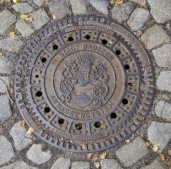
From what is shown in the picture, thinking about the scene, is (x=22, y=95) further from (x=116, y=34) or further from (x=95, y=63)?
(x=116, y=34)

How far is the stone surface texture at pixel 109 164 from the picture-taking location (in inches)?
85.5

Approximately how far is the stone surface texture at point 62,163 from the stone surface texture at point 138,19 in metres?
1.97

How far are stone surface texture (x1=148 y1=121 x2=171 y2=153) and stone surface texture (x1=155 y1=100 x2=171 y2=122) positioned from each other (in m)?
0.11

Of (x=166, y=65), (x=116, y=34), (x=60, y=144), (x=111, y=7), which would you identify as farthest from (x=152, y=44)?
(x=60, y=144)

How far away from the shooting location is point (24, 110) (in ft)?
7.72

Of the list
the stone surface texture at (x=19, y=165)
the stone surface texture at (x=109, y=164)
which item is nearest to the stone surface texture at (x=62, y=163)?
the stone surface texture at (x=19, y=165)

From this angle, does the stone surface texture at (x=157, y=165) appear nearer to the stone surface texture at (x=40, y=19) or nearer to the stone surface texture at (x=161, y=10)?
the stone surface texture at (x=161, y=10)

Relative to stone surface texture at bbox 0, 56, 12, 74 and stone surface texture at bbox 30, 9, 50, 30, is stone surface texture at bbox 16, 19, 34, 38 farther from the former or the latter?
stone surface texture at bbox 0, 56, 12, 74

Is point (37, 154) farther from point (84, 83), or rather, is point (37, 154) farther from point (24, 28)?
point (24, 28)

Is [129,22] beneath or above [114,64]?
above

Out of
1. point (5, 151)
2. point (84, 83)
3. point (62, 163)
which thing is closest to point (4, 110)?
point (5, 151)

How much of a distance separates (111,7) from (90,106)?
4.72 feet

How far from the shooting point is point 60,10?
2.53 m

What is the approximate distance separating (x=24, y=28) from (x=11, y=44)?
0.98 ft
